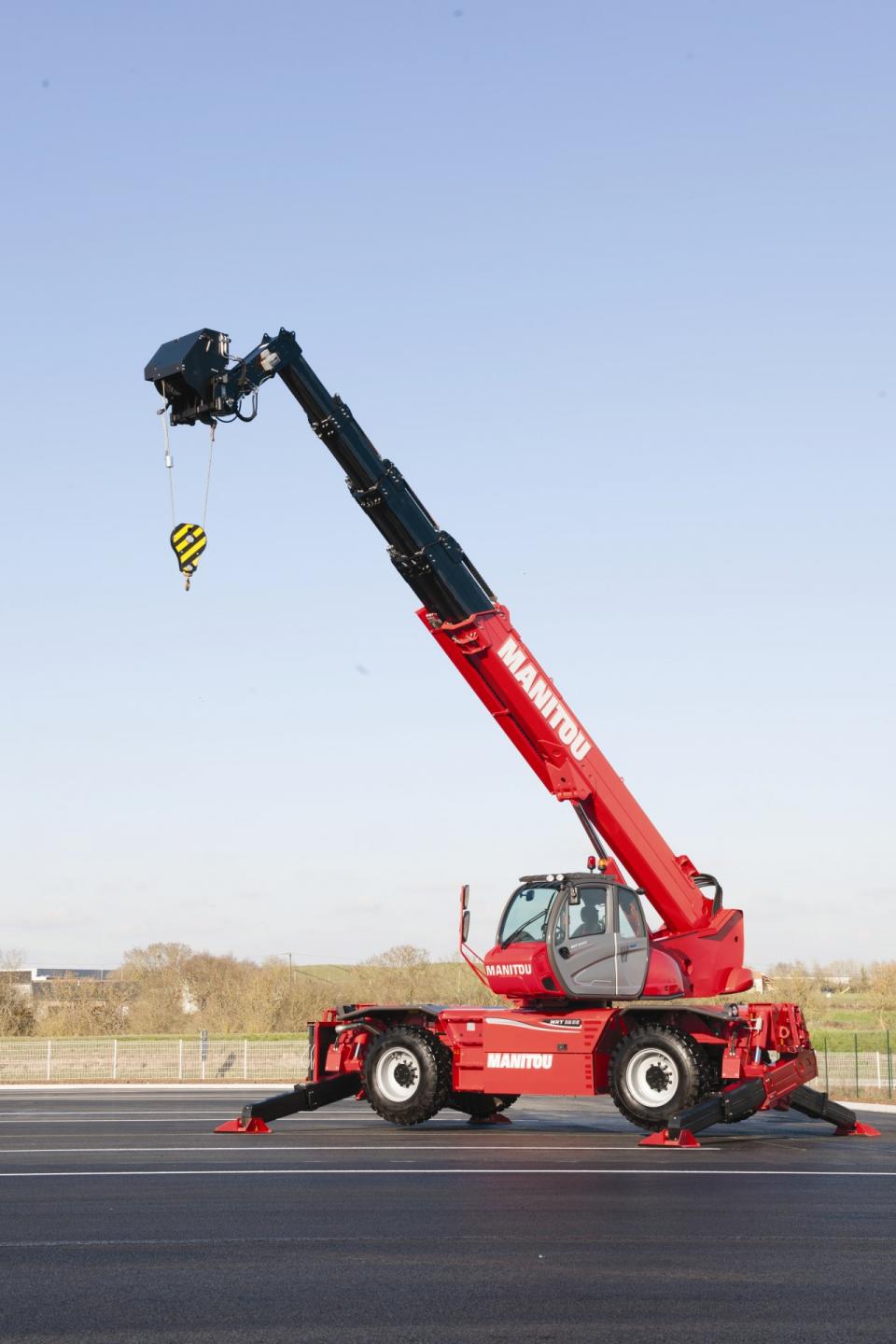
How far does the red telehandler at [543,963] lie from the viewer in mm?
18141

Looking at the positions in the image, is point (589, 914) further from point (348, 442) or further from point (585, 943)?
point (348, 442)

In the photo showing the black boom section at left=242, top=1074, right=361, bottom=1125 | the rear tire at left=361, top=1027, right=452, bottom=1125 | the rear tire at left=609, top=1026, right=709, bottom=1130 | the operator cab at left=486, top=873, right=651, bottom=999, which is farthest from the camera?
the black boom section at left=242, top=1074, right=361, bottom=1125

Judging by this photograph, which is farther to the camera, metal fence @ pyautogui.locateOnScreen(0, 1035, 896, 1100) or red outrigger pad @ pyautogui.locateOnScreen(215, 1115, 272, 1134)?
metal fence @ pyautogui.locateOnScreen(0, 1035, 896, 1100)

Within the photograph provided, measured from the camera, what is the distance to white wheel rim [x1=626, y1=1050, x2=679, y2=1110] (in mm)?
17922

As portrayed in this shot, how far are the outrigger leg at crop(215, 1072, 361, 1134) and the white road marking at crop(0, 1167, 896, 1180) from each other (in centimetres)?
446

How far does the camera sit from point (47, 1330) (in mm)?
7738

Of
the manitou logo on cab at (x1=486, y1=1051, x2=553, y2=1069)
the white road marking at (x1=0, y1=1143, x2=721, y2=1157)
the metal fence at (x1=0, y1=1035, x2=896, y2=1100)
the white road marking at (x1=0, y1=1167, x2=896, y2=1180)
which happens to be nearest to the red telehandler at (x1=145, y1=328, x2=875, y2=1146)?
the manitou logo on cab at (x1=486, y1=1051, x2=553, y2=1069)

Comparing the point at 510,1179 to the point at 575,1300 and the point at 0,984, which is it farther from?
the point at 0,984

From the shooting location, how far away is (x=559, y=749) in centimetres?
2006

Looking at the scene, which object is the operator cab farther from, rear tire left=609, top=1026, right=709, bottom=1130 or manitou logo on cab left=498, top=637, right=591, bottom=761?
manitou logo on cab left=498, top=637, right=591, bottom=761

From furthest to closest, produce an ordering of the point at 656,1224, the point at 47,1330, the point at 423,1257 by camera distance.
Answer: the point at 656,1224, the point at 423,1257, the point at 47,1330

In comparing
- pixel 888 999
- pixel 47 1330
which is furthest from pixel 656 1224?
pixel 888 999

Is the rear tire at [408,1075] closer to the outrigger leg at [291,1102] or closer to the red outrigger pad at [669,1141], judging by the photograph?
the outrigger leg at [291,1102]

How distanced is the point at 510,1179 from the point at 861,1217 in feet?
11.3
